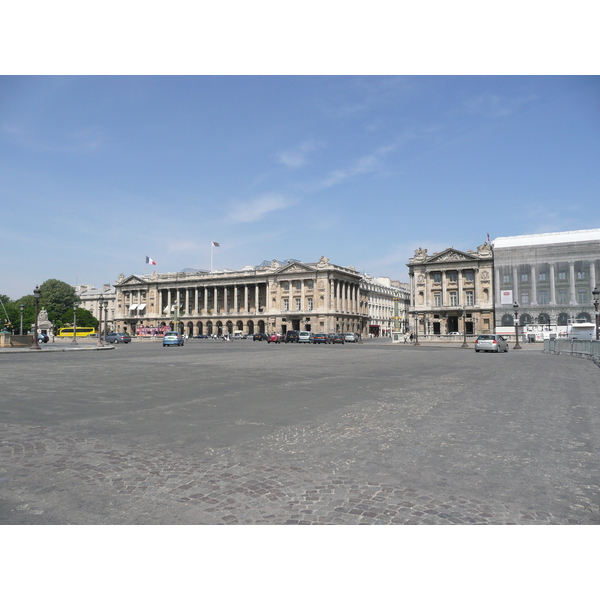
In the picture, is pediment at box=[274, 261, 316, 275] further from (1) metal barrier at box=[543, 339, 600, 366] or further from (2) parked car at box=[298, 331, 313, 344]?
(1) metal barrier at box=[543, 339, 600, 366]

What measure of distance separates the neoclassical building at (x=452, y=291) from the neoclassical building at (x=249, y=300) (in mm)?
19514

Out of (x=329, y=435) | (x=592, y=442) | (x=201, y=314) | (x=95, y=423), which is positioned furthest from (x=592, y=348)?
(x=201, y=314)

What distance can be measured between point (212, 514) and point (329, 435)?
3.22m

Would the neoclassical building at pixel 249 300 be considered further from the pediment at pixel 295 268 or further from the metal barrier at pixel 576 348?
the metal barrier at pixel 576 348

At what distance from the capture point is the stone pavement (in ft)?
14.0

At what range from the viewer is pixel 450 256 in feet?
293

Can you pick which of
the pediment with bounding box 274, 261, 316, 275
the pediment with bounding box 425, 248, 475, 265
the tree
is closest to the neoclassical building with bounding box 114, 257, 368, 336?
the pediment with bounding box 274, 261, 316, 275

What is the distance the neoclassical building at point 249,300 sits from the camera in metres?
105

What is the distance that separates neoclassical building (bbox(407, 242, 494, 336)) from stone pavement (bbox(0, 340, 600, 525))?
253 ft

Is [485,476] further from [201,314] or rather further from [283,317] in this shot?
[201,314]

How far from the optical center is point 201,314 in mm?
123312

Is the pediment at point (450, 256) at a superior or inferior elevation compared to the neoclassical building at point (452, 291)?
superior

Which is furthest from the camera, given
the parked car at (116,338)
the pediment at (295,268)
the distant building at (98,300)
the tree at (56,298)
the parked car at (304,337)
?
the distant building at (98,300)

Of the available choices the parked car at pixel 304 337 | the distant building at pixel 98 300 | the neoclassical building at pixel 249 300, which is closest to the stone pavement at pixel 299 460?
the parked car at pixel 304 337
